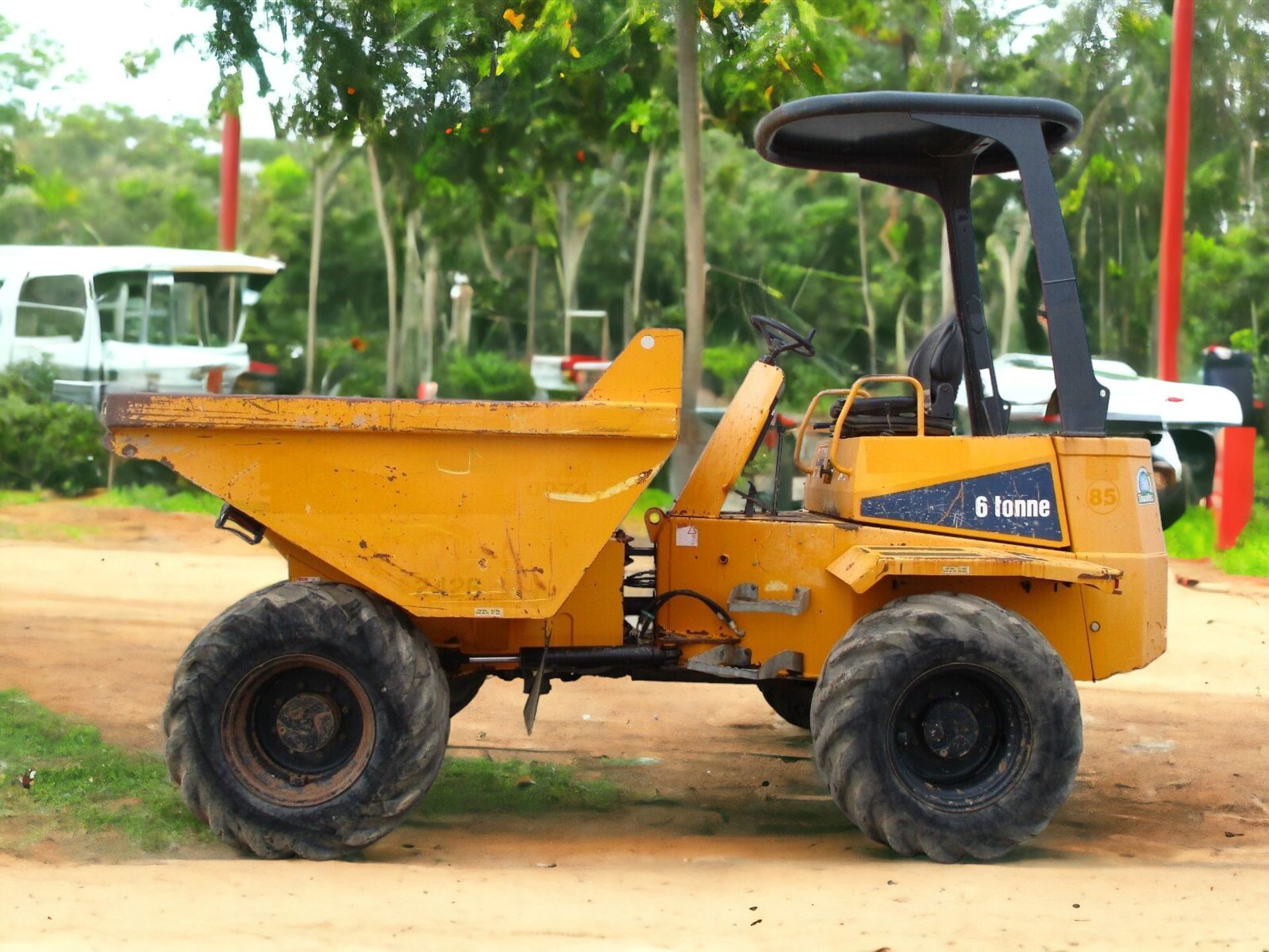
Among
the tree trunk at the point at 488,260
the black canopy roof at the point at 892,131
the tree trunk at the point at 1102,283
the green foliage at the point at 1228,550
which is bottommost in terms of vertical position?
the green foliage at the point at 1228,550

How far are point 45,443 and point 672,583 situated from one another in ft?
44.7

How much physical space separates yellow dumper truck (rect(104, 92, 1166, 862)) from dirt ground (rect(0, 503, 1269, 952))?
13.4 inches

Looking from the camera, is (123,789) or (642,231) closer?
(123,789)

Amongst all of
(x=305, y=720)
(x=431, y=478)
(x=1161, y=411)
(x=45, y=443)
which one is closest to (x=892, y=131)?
(x=431, y=478)

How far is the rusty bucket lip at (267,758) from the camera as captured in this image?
5.37 meters

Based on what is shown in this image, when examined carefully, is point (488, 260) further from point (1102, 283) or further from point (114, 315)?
point (114, 315)

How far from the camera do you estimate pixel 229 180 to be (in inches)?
896

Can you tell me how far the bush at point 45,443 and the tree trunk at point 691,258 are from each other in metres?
7.53

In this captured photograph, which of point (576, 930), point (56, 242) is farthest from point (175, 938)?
point (56, 242)

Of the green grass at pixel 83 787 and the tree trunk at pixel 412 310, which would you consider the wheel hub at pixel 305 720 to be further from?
the tree trunk at pixel 412 310

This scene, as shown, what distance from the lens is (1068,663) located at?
5.80 m

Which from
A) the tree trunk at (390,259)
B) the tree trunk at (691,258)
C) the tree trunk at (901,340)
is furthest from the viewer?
the tree trunk at (901,340)

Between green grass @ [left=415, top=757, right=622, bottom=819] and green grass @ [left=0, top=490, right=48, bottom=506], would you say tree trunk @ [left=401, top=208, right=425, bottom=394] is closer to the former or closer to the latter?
green grass @ [left=0, top=490, right=48, bottom=506]

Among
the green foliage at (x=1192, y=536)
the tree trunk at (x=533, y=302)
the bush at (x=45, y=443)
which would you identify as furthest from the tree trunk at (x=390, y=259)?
the green foliage at (x=1192, y=536)
